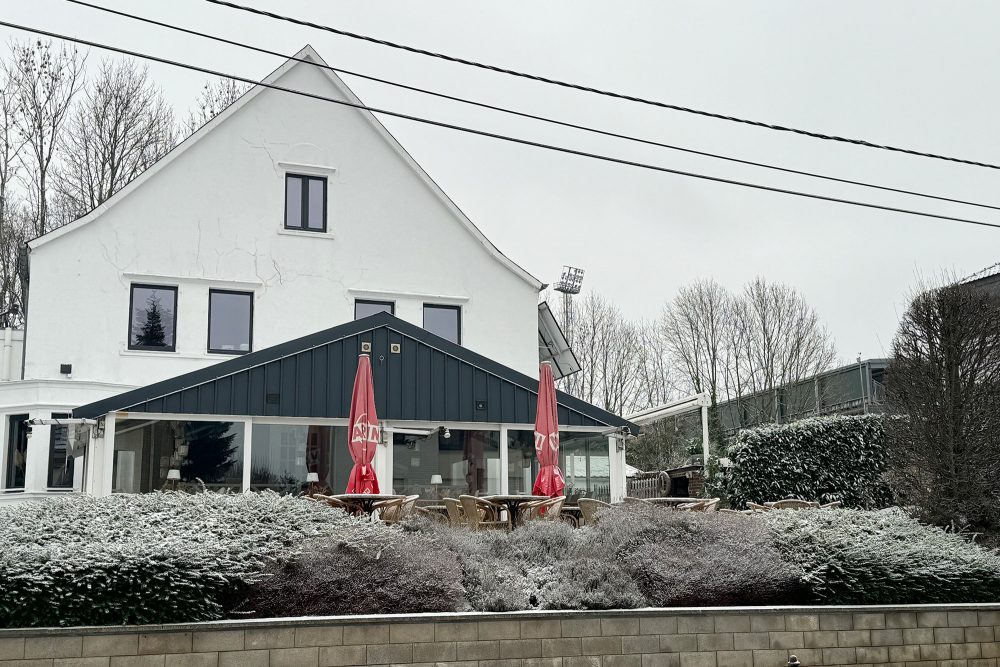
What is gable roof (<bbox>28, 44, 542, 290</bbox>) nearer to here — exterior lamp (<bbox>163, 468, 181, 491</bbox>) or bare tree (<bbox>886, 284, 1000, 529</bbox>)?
exterior lamp (<bbox>163, 468, 181, 491</bbox>)

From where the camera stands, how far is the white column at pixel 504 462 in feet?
54.3

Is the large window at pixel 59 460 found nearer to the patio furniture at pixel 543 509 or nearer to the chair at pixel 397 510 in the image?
the chair at pixel 397 510

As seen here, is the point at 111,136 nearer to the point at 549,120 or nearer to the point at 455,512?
the point at 549,120

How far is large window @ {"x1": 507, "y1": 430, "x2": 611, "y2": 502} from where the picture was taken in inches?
659

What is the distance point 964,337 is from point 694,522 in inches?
237

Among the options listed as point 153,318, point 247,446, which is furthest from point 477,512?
point 153,318

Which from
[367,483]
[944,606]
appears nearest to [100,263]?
[367,483]

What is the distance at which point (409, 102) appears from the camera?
15.8 metres

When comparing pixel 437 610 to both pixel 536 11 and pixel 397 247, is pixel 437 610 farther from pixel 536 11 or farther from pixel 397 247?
pixel 397 247

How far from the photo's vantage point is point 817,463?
18.1 metres

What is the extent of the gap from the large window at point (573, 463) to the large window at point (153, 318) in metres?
7.91

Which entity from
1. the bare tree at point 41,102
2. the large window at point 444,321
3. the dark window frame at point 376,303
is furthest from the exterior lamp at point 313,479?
the bare tree at point 41,102

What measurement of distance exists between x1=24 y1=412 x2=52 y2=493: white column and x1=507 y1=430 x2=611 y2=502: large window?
8.90 meters

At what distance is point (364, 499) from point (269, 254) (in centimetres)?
1064
